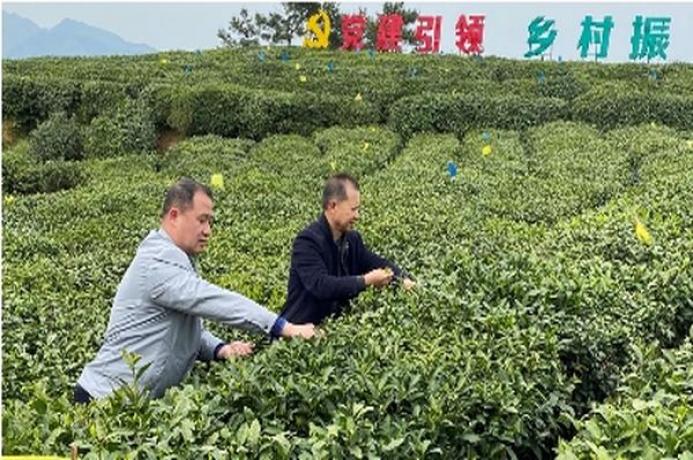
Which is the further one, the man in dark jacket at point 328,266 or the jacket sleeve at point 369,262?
the jacket sleeve at point 369,262

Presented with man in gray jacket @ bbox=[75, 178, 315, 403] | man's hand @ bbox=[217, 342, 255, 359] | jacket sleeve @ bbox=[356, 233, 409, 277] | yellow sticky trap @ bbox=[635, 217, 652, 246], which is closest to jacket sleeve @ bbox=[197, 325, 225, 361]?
man's hand @ bbox=[217, 342, 255, 359]

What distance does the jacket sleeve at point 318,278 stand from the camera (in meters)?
4.33

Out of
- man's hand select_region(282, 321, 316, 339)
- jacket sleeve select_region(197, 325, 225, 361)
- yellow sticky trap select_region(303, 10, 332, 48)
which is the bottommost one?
jacket sleeve select_region(197, 325, 225, 361)

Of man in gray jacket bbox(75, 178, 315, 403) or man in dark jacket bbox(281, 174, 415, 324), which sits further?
man in dark jacket bbox(281, 174, 415, 324)

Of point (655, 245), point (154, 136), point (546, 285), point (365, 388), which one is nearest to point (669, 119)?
point (154, 136)

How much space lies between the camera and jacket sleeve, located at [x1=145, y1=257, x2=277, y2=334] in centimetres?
348

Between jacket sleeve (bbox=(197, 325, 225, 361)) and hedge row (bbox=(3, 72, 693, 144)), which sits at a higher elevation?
hedge row (bbox=(3, 72, 693, 144))

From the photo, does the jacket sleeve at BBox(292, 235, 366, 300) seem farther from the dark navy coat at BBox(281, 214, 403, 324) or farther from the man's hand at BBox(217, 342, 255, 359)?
the man's hand at BBox(217, 342, 255, 359)

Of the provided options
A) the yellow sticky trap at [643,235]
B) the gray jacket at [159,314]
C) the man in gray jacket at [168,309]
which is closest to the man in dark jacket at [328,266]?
the man in gray jacket at [168,309]

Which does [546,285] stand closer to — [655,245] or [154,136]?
[655,245]

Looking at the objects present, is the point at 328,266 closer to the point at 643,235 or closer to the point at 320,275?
the point at 320,275

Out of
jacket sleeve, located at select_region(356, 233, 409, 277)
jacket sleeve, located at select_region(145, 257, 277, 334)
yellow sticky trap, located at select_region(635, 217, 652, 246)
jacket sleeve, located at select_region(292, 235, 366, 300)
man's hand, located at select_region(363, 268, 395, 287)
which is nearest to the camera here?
jacket sleeve, located at select_region(145, 257, 277, 334)

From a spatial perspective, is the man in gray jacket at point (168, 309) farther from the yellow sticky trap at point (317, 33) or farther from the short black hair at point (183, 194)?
the yellow sticky trap at point (317, 33)

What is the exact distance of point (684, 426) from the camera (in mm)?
2734
